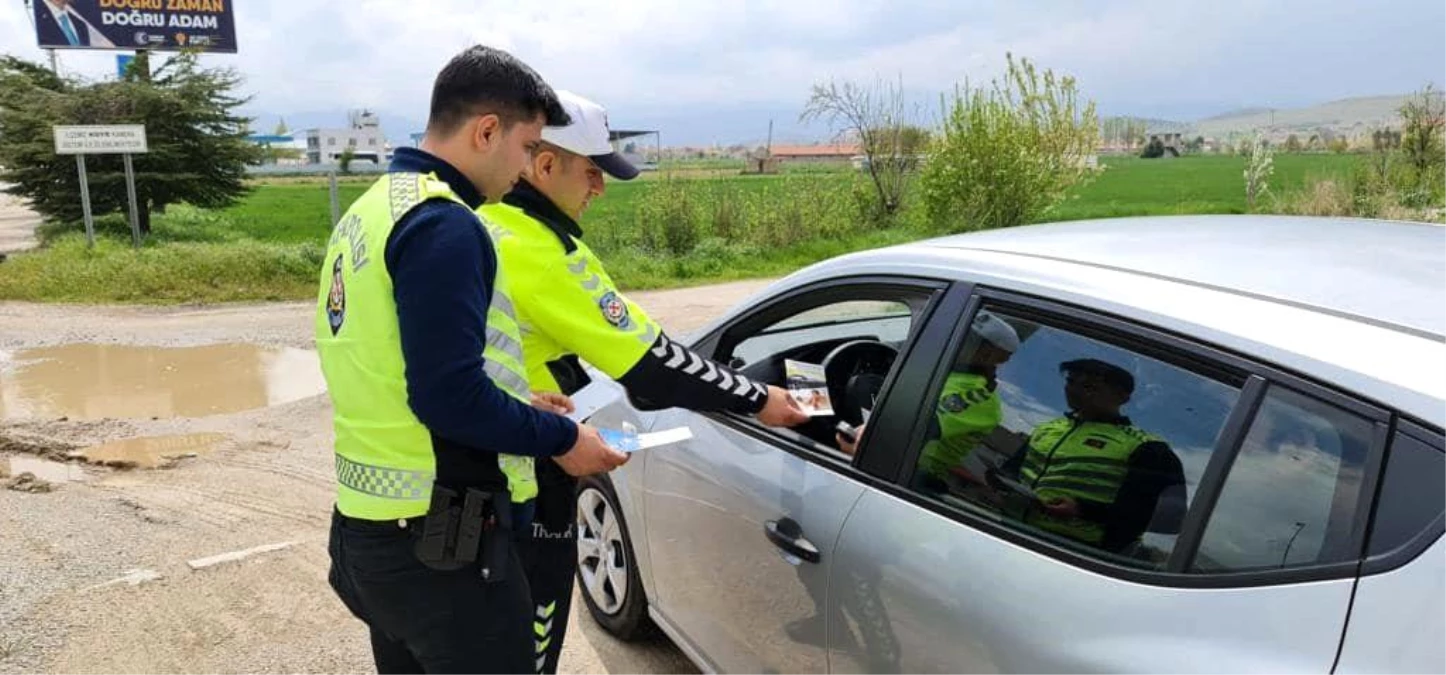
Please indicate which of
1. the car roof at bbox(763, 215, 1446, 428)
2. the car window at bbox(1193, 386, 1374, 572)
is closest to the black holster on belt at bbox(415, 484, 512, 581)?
the car roof at bbox(763, 215, 1446, 428)

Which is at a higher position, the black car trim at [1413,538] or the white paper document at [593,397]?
the black car trim at [1413,538]

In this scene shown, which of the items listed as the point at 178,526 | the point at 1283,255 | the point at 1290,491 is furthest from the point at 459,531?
the point at 178,526

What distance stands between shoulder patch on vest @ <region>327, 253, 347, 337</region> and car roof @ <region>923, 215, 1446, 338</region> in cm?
144

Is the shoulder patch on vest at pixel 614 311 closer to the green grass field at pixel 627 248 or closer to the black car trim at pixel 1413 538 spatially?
the black car trim at pixel 1413 538

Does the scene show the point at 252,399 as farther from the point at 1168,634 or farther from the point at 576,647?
the point at 1168,634

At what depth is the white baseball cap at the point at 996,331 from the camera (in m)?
2.09

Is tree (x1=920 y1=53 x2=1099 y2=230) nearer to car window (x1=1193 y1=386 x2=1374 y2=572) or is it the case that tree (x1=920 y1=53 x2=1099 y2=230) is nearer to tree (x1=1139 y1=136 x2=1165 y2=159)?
car window (x1=1193 y1=386 x2=1374 y2=572)

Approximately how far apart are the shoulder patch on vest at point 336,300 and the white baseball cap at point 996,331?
131 cm

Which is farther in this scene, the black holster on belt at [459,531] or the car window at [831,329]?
the car window at [831,329]

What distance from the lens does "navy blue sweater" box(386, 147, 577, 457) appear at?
166 centimetres

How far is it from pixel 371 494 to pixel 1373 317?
5.84 ft

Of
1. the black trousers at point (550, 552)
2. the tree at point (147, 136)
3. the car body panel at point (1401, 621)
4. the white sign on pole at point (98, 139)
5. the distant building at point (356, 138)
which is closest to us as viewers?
the car body panel at point (1401, 621)

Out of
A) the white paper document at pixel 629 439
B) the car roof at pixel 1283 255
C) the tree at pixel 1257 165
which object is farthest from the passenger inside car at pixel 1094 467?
the tree at pixel 1257 165

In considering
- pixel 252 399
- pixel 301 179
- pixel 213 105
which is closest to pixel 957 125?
pixel 252 399
